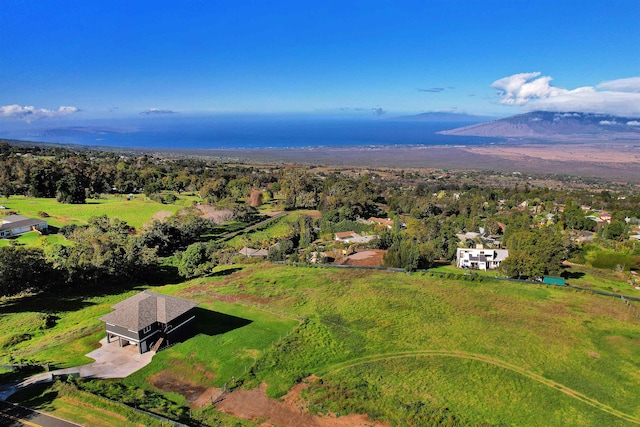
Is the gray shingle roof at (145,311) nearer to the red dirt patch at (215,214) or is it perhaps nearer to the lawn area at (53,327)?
the lawn area at (53,327)

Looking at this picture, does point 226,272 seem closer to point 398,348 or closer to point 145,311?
point 145,311

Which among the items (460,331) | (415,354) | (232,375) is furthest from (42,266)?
(460,331)

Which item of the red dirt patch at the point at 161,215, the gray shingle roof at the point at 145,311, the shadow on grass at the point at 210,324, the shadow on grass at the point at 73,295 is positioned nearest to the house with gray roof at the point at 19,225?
the red dirt patch at the point at 161,215

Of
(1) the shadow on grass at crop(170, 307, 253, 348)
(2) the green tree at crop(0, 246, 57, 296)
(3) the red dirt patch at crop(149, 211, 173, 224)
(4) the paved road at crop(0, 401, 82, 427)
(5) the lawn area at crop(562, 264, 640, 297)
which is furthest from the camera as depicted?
(3) the red dirt patch at crop(149, 211, 173, 224)

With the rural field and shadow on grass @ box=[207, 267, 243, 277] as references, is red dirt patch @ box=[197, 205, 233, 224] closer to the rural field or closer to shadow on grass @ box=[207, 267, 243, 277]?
shadow on grass @ box=[207, 267, 243, 277]

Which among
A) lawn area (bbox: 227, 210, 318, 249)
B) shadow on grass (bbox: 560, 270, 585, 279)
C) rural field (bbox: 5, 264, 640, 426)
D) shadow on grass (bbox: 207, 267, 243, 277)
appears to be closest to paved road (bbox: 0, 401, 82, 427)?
rural field (bbox: 5, 264, 640, 426)

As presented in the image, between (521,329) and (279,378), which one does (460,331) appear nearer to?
(521,329)
